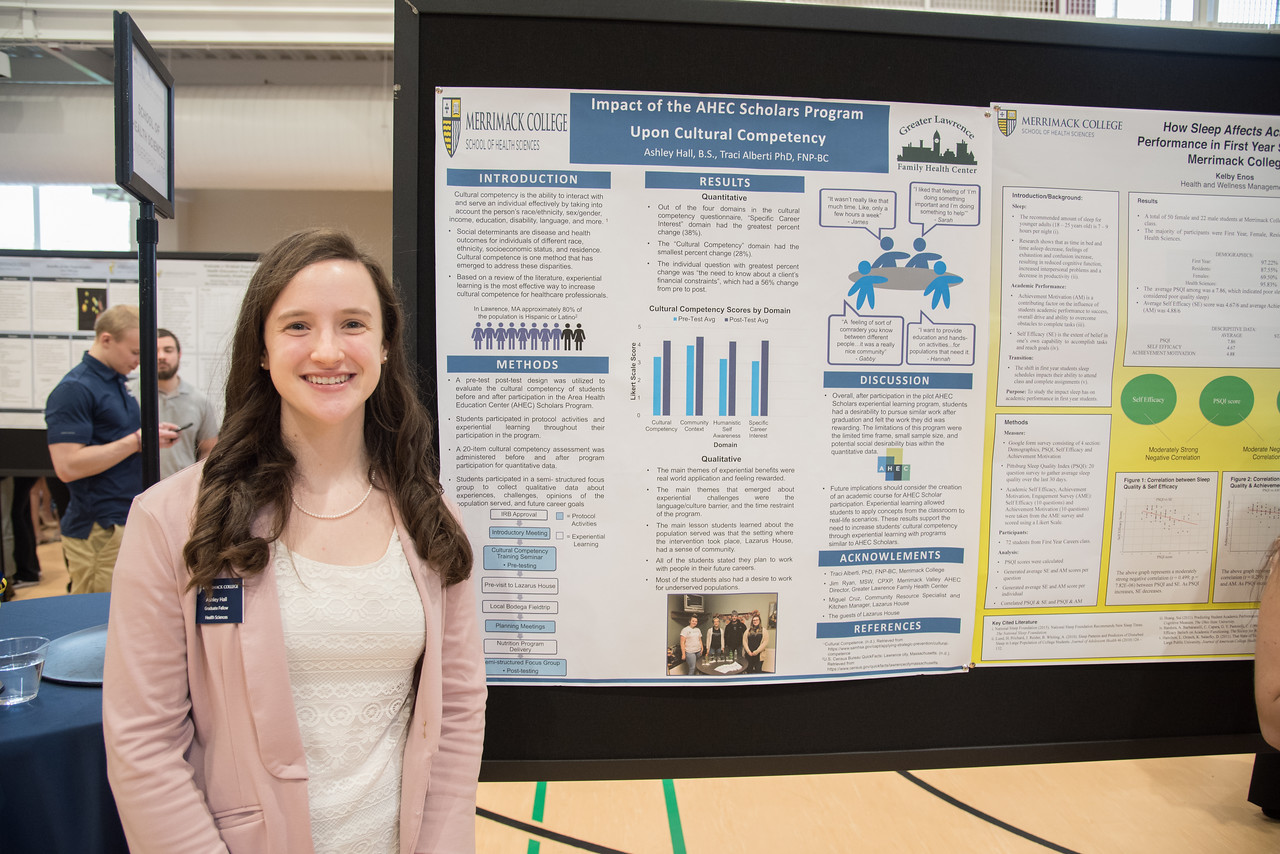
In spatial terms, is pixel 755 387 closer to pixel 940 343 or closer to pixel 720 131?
pixel 940 343

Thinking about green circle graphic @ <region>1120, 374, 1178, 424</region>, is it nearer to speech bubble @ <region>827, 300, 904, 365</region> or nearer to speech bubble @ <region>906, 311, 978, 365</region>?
speech bubble @ <region>906, 311, 978, 365</region>

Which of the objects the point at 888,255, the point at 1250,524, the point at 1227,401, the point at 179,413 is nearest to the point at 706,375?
the point at 888,255

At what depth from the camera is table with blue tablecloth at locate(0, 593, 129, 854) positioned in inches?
45.9

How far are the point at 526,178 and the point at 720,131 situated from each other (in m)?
0.43

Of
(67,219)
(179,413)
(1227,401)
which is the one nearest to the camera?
(1227,401)

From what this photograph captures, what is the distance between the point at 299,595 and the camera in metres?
1.11

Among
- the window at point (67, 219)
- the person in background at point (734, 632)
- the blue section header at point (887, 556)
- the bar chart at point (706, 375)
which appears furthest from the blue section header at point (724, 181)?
the window at point (67, 219)

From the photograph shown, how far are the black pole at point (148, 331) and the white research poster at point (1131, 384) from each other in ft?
6.03

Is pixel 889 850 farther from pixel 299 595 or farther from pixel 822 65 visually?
pixel 822 65

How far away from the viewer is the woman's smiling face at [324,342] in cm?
111

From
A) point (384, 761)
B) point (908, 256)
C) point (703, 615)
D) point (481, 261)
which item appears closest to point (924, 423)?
point (908, 256)

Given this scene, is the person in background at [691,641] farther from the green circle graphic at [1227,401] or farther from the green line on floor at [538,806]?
the green circle graphic at [1227,401]

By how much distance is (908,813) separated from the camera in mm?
A: 1951

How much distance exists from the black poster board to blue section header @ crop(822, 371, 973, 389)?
0.61m
